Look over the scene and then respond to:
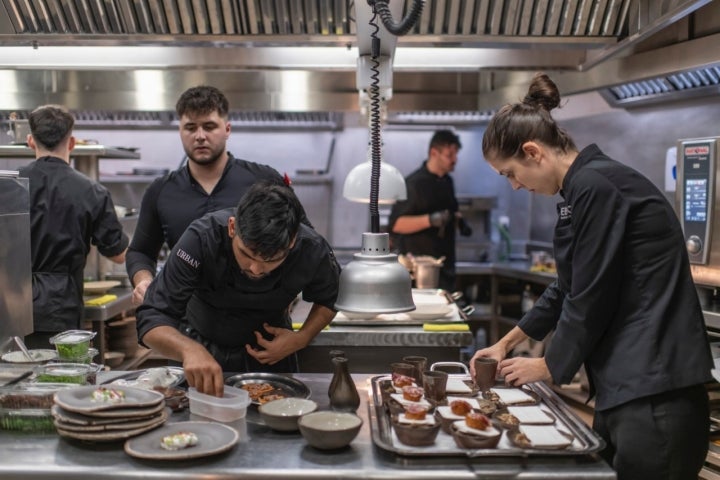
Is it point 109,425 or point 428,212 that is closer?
point 109,425

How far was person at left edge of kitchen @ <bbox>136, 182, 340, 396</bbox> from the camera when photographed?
211 centimetres

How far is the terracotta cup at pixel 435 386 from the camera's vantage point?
2.15m

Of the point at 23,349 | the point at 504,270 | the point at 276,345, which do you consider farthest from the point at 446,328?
the point at 504,270

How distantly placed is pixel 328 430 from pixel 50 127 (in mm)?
2860

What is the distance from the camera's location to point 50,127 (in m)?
3.88

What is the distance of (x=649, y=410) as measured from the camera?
6.51ft

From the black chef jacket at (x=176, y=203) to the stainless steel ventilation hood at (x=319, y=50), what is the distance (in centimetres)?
63

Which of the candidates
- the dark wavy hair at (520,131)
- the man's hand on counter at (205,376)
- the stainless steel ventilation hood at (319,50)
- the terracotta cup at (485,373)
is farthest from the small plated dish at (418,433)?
the stainless steel ventilation hood at (319,50)

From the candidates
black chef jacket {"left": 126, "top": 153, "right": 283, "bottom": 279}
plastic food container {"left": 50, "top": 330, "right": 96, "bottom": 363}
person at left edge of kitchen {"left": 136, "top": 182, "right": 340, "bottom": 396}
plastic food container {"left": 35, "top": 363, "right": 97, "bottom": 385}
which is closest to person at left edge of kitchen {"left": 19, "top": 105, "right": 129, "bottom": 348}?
black chef jacket {"left": 126, "top": 153, "right": 283, "bottom": 279}

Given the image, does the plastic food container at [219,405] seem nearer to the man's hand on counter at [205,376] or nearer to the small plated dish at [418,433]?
the man's hand on counter at [205,376]

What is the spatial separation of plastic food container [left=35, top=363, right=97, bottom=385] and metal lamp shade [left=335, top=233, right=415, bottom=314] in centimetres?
83

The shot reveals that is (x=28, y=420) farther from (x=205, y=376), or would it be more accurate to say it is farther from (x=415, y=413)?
(x=415, y=413)

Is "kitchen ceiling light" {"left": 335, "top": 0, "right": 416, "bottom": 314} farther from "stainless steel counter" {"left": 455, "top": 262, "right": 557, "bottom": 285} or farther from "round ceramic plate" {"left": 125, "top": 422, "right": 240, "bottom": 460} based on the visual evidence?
"stainless steel counter" {"left": 455, "top": 262, "right": 557, "bottom": 285}

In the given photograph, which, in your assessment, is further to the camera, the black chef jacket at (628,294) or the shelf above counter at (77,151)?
the shelf above counter at (77,151)
